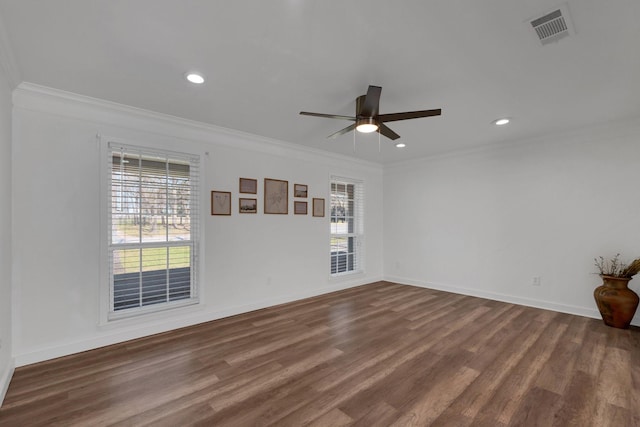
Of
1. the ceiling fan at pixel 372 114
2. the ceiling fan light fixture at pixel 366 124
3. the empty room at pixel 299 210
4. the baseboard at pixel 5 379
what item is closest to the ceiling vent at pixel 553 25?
the empty room at pixel 299 210

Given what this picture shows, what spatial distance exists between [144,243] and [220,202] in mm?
1024

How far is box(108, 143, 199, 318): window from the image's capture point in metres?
3.21

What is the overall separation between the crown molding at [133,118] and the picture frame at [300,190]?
53 cm

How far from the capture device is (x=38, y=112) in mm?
2758

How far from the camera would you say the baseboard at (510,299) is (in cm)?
400

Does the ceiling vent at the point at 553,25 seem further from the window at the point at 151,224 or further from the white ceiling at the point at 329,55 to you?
the window at the point at 151,224

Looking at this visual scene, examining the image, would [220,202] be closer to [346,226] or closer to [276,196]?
[276,196]

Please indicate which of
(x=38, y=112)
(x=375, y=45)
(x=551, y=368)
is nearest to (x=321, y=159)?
(x=375, y=45)

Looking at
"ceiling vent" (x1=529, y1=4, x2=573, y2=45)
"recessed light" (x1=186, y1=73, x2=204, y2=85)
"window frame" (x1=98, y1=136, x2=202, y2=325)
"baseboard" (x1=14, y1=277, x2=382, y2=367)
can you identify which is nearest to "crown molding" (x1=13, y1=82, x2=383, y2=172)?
"window frame" (x1=98, y1=136, x2=202, y2=325)

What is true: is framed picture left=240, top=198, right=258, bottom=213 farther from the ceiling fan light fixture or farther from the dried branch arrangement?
the dried branch arrangement

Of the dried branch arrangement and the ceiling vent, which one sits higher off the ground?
the ceiling vent

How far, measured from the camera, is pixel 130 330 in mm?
3225

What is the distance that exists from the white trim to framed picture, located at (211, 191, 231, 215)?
393 cm

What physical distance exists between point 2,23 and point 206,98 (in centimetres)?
143
